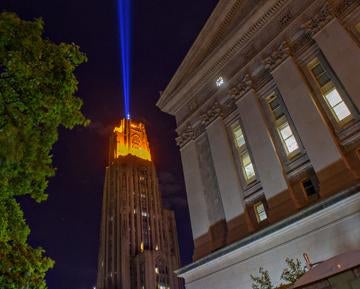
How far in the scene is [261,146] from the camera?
20766mm

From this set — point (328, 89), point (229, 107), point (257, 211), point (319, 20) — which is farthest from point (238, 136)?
point (319, 20)

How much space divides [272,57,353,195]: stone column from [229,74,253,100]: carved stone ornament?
2.12 meters

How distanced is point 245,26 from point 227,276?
1769cm

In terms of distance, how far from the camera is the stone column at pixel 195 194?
23.2 metres

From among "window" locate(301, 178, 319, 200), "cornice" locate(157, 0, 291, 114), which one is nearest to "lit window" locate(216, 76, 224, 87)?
"cornice" locate(157, 0, 291, 114)

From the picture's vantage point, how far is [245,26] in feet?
79.6

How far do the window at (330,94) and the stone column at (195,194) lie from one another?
425 inches

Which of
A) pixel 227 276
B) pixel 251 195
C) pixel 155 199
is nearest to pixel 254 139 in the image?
pixel 251 195

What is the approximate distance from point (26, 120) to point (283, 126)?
15826mm

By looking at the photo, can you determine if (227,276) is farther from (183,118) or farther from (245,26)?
(245,26)

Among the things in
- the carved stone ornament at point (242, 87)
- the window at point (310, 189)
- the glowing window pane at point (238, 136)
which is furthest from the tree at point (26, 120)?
the carved stone ornament at point (242, 87)

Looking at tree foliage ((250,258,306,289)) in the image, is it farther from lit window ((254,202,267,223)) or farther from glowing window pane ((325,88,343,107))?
glowing window pane ((325,88,343,107))

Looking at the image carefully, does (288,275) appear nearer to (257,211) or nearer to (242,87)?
A: (257,211)

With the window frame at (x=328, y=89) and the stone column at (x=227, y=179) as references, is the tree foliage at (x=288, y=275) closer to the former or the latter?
the stone column at (x=227, y=179)
